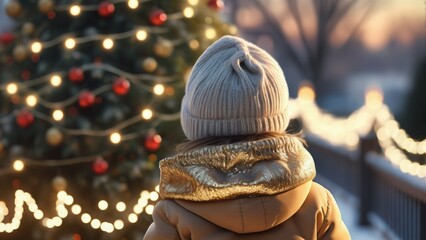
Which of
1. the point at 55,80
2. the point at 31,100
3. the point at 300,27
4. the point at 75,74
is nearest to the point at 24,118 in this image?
the point at 31,100

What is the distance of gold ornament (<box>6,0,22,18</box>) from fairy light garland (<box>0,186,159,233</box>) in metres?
1.22

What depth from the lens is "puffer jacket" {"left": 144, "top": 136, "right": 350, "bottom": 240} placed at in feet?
9.26

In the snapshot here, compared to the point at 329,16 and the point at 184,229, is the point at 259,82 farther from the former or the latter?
the point at 329,16

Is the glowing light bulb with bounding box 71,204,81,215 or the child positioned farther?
the glowing light bulb with bounding box 71,204,81,215

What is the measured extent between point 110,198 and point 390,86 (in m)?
30.6

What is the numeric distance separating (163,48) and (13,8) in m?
1.08

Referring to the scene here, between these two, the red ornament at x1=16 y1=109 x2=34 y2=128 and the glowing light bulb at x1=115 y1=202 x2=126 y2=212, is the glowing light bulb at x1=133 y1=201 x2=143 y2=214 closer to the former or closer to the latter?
the glowing light bulb at x1=115 y1=202 x2=126 y2=212

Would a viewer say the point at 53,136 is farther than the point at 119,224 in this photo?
No

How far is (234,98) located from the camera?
114 inches

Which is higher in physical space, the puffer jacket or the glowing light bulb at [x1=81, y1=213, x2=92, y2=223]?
the puffer jacket

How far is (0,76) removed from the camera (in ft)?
19.9

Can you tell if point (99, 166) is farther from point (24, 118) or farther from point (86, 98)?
point (24, 118)

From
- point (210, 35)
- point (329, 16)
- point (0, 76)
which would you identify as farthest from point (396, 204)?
point (329, 16)

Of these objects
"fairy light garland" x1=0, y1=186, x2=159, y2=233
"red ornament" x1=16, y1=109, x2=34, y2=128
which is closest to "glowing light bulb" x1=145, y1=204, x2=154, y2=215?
"fairy light garland" x1=0, y1=186, x2=159, y2=233
